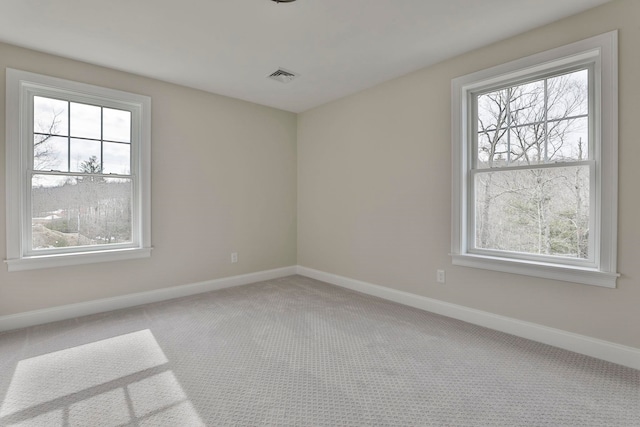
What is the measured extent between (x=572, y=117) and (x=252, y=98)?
11.2 feet

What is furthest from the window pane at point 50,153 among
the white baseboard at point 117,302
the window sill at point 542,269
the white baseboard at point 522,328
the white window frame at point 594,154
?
the window sill at point 542,269

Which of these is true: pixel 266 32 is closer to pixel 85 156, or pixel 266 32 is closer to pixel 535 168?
pixel 85 156

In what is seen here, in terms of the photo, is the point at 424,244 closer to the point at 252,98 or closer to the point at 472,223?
the point at 472,223

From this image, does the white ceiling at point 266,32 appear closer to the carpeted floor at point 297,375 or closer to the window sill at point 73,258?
the window sill at point 73,258

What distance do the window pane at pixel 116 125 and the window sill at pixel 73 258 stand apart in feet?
3.92

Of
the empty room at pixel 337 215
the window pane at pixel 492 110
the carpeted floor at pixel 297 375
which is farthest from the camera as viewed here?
the window pane at pixel 492 110

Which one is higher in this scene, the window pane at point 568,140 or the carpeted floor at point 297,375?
the window pane at point 568,140

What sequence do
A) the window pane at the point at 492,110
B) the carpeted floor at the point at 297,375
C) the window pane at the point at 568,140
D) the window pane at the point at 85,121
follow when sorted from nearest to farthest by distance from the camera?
the carpeted floor at the point at 297,375, the window pane at the point at 568,140, the window pane at the point at 492,110, the window pane at the point at 85,121

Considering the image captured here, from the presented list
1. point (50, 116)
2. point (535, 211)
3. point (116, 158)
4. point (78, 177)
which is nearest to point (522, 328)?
point (535, 211)

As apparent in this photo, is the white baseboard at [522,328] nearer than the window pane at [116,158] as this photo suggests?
Yes

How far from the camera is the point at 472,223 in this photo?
3008mm

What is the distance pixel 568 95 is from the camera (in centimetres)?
246

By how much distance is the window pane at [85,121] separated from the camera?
3090 millimetres

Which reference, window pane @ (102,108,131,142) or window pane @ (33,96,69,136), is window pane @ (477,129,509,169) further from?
window pane @ (33,96,69,136)
